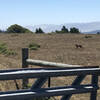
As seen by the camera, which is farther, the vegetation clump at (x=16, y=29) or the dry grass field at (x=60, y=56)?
the vegetation clump at (x=16, y=29)

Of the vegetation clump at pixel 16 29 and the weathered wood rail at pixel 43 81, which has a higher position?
the vegetation clump at pixel 16 29

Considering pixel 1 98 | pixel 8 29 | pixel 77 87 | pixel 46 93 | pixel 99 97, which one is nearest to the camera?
pixel 1 98

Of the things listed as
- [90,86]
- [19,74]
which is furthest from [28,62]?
[19,74]

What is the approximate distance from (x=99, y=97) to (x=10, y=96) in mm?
5361

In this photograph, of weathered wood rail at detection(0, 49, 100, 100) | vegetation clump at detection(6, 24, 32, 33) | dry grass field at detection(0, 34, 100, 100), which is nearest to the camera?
weathered wood rail at detection(0, 49, 100, 100)

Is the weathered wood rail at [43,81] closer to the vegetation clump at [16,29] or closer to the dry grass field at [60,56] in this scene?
the dry grass field at [60,56]

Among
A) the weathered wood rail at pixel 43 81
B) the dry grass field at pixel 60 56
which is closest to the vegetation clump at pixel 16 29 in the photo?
the dry grass field at pixel 60 56

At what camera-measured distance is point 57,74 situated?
521cm

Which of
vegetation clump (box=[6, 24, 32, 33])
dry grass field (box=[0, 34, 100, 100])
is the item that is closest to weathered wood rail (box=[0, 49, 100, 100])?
dry grass field (box=[0, 34, 100, 100])

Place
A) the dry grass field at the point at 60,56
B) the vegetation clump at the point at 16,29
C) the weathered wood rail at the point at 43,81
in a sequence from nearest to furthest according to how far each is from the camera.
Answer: the weathered wood rail at the point at 43,81
the dry grass field at the point at 60,56
the vegetation clump at the point at 16,29

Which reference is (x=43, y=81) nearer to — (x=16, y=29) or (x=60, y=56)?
(x=60, y=56)

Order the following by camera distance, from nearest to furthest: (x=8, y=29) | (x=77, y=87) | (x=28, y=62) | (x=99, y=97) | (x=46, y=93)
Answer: (x=46, y=93) < (x=77, y=87) < (x=28, y=62) < (x=99, y=97) < (x=8, y=29)

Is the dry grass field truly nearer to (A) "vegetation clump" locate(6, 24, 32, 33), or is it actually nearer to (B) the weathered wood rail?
(B) the weathered wood rail

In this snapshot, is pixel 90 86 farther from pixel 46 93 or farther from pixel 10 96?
pixel 10 96
